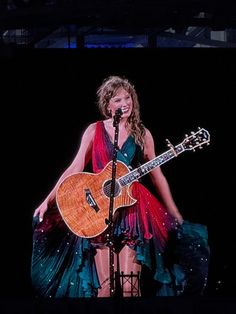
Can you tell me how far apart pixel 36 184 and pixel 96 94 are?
3.66 ft

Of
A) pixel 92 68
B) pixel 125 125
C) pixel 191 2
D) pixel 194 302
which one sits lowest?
pixel 194 302

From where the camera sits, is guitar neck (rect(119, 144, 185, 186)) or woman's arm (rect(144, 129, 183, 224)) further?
woman's arm (rect(144, 129, 183, 224))

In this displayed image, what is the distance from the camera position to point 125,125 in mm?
9055

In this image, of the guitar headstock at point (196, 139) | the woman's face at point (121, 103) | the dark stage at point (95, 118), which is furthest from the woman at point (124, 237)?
the guitar headstock at point (196, 139)

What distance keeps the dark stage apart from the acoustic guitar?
0.13 meters

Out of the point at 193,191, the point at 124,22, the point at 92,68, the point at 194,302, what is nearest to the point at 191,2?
the point at 124,22

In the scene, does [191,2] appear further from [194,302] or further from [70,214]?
[194,302]

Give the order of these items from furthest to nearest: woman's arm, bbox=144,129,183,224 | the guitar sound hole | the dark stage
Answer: the dark stage, woman's arm, bbox=144,129,183,224, the guitar sound hole

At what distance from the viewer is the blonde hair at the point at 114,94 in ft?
29.8

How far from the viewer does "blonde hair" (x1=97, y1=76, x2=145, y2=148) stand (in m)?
9.09

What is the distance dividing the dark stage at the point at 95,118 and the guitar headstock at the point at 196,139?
0.23 ft

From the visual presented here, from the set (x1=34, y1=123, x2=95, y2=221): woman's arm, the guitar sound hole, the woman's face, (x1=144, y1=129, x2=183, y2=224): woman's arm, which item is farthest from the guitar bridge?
the woman's face

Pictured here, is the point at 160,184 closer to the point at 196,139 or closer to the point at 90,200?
the point at 196,139

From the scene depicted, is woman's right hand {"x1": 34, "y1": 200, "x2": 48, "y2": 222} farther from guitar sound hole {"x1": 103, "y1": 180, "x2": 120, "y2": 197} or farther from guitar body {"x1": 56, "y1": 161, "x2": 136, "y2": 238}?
guitar sound hole {"x1": 103, "y1": 180, "x2": 120, "y2": 197}
